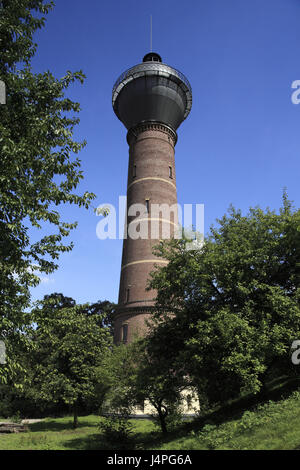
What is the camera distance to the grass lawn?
9.66m

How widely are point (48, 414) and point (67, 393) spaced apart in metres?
17.9

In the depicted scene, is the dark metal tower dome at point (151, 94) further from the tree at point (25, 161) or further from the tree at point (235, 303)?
the tree at point (25, 161)

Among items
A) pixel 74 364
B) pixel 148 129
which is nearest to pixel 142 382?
pixel 74 364

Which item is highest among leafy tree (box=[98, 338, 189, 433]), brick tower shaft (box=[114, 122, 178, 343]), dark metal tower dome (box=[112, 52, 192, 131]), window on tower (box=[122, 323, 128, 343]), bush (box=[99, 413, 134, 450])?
dark metal tower dome (box=[112, 52, 192, 131])

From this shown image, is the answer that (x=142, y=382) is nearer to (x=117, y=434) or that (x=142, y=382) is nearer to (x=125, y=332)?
(x=117, y=434)

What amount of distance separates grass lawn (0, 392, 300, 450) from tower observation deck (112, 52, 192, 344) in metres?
10.9

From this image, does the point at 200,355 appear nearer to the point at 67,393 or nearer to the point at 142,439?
the point at 142,439

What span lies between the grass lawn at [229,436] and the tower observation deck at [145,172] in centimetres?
1089

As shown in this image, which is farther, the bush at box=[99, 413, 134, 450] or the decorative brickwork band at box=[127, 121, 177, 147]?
the decorative brickwork band at box=[127, 121, 177, 147]

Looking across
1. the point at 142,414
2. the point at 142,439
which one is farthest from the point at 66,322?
the point at 142,414

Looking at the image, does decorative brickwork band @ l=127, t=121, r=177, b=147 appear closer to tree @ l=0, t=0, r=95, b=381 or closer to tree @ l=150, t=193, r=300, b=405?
tree @ l=150, t=193, r=300, b=405

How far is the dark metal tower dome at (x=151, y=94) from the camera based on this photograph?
33250mm

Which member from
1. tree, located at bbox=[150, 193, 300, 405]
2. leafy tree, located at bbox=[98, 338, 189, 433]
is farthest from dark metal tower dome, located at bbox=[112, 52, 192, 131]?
leafy tree, located at bbox=[98, 338, 189, 433]

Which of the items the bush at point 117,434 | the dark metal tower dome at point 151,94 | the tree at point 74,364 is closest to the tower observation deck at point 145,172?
the dark metal tower dome at point 151,94
